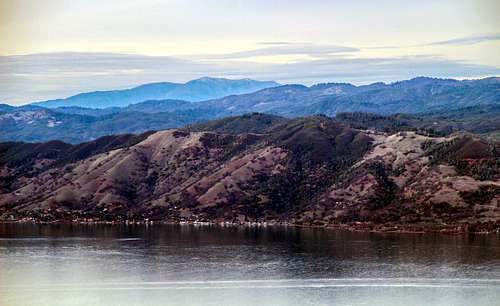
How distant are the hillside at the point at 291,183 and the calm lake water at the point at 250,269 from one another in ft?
55.1

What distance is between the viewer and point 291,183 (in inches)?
6496

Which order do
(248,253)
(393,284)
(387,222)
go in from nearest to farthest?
(393,284)
(248,253)
(387,222)

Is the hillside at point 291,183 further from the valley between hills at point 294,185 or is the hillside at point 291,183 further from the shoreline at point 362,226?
the shoreline at point 362,226

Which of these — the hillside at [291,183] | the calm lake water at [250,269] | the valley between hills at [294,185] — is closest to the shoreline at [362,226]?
the valley between hills at [294,185]

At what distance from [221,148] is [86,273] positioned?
11270cm

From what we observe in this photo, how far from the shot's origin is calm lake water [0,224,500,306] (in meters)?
71.8

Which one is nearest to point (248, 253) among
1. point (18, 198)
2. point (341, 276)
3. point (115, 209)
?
point (341, 276)

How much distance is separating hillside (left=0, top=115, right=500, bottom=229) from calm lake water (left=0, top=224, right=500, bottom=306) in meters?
16.8

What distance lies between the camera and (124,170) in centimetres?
18488

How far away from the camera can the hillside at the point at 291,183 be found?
138 metres

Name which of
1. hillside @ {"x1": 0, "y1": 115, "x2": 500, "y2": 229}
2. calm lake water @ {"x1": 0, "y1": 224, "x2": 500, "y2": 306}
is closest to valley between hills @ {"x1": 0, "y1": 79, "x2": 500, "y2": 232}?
hillside @ {"x1": 0, "y1": 115, "x2": 500, "y2": 229}

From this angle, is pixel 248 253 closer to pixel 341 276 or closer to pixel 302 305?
pixel 341 276

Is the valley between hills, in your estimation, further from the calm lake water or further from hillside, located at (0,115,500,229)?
the calm lake water

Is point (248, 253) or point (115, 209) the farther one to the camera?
point (115, 209)
